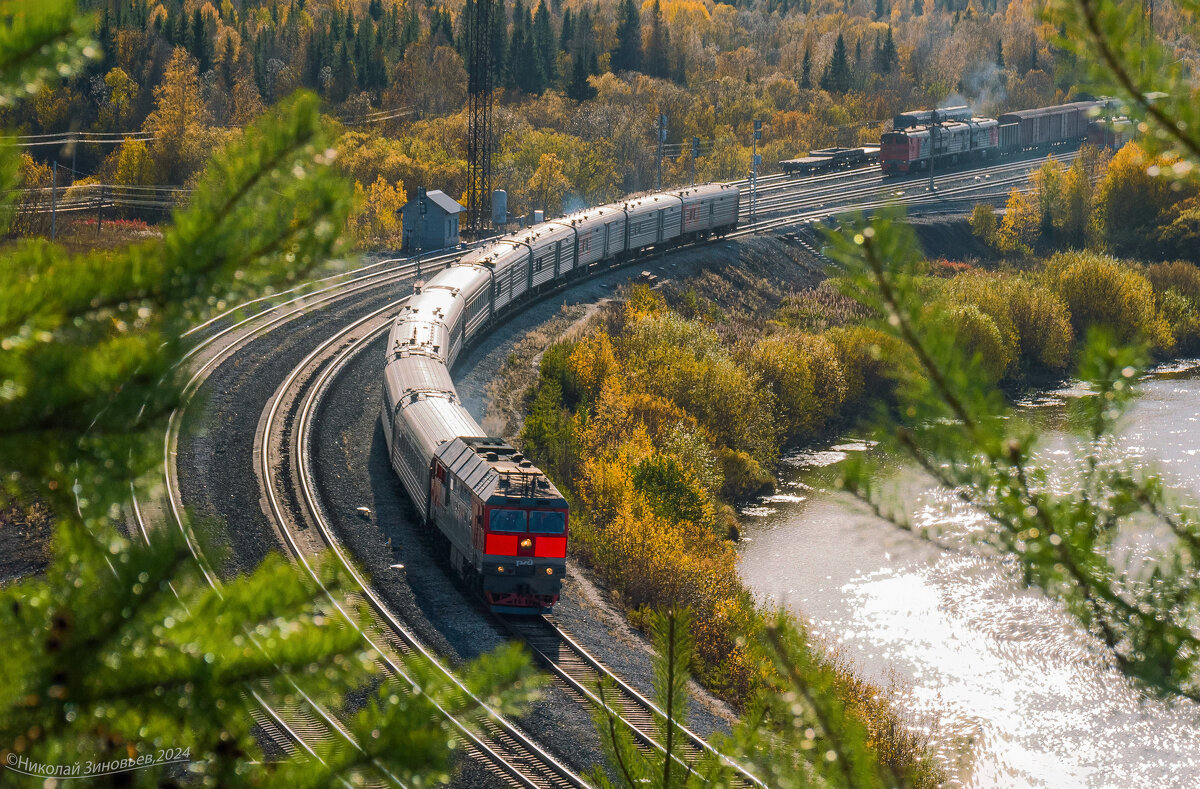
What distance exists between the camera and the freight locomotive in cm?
2366

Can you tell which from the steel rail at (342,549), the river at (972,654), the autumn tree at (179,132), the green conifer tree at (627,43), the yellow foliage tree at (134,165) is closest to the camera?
Answer: the steel rail at (342,549)

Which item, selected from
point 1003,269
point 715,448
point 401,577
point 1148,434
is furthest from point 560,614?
point 1003,269

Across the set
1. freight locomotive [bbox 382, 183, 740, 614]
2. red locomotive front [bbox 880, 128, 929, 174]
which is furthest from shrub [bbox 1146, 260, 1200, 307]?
freight locomotive [bbox 382, 183, 740, 614]

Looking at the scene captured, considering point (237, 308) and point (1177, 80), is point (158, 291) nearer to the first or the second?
point (237, 308)

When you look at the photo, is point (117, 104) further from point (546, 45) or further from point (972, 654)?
point (972, 654)

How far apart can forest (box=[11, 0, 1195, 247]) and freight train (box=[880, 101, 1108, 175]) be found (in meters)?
11.2

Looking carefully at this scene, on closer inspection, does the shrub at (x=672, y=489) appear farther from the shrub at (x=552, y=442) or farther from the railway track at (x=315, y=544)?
the railway track at (x=315, y=544)

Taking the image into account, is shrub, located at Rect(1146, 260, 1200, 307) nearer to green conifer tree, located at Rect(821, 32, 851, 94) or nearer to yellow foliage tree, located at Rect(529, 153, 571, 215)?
yellow foliage tree, located at Rect(529, 153, 571, 215)

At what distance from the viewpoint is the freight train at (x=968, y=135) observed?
86812mm

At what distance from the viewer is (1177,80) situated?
388cm

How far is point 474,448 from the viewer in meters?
25.6

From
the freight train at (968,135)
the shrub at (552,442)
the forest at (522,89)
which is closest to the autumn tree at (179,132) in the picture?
the forest at (522,89)

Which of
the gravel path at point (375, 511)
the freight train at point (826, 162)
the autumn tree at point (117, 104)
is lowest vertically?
the gravel path at point (375, 511)

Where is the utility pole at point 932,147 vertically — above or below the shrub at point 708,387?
above
